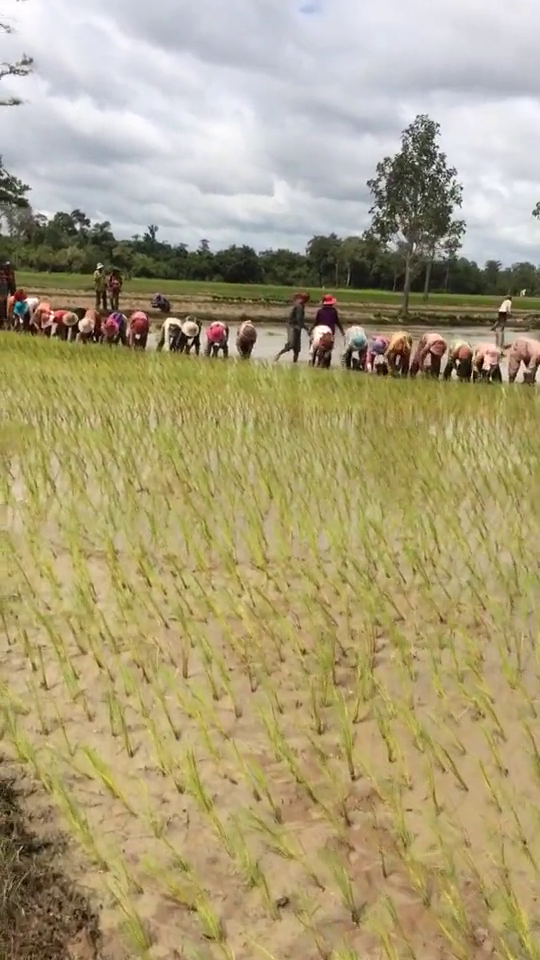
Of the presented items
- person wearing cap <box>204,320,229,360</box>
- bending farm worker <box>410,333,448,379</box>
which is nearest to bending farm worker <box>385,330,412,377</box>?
bending farm worker <box>410,333,448,379</box>

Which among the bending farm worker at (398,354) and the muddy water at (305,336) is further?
the muddy water at (305,336)

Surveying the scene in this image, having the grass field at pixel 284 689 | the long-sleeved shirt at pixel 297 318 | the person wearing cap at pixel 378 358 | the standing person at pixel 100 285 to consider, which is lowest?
the grass field at pixel 284 689

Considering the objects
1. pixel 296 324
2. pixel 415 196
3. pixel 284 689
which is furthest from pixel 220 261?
pixel 284 689

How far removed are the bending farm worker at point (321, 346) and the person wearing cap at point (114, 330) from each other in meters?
2.84

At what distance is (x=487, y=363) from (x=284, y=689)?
26.0 feet

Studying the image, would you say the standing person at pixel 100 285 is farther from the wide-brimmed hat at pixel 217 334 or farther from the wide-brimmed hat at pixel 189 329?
the wide-brimmed hat at pixel 217 334

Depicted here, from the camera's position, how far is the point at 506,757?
2285mm

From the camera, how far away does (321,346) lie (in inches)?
444

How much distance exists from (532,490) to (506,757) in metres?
2.32

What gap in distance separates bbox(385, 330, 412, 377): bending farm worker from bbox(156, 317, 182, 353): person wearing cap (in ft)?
10.7

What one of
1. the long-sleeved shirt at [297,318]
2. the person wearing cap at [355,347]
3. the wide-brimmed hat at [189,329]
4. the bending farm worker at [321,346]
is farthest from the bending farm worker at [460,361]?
the wide-brimmed hat at [189,329]

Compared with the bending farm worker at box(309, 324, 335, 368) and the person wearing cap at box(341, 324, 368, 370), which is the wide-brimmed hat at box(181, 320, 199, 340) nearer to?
the bending farm worker at box(309, 324, 335, 368)

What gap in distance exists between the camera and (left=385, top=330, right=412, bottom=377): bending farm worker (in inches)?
403

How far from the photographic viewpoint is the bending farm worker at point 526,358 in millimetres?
9789
